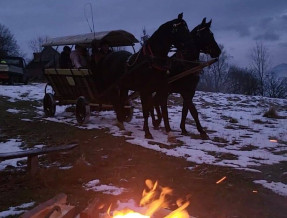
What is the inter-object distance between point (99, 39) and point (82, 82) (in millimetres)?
1313

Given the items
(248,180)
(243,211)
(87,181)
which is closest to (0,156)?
(87,181)

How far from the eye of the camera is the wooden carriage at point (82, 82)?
931 centimetres

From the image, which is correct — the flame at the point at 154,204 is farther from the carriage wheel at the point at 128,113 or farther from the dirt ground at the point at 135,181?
the carriage wheel at the point at 128,113

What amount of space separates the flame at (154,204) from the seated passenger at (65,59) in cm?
664

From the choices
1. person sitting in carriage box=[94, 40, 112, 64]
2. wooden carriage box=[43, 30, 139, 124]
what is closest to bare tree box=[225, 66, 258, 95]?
wooden carriage box=[43, 30, 139, 124]

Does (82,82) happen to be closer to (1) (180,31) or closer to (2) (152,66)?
(2) (152,66)

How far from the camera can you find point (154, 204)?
12.4ft

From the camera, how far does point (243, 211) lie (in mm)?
3873

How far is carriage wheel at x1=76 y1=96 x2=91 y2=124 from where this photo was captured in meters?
9.26

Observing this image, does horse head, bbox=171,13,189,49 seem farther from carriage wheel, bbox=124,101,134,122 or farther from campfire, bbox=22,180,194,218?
campfire, bbox=22,180,194,218

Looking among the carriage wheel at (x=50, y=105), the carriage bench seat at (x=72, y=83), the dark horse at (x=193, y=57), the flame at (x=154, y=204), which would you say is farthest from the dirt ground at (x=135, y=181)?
the carriage wheel at (x=50, y=105)

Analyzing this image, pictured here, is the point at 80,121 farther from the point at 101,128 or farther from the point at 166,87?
the point at 166,87

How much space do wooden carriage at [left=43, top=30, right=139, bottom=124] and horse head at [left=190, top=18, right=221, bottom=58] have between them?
2.30 metres

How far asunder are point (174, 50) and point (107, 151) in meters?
2.74
